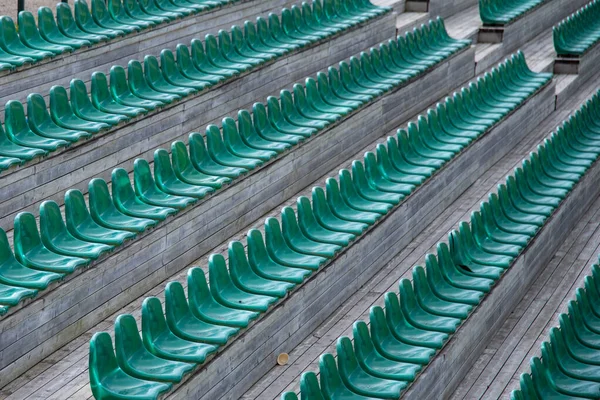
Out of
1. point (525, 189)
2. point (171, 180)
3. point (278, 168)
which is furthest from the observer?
point (525, 189)

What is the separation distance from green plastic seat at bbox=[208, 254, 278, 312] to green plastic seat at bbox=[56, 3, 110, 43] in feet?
6.18

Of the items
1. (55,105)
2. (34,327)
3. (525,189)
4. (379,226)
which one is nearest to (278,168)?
(379,226)

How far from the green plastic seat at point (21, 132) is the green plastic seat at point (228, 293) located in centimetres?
89

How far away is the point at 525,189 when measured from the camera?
4.93m

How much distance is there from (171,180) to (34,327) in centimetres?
112

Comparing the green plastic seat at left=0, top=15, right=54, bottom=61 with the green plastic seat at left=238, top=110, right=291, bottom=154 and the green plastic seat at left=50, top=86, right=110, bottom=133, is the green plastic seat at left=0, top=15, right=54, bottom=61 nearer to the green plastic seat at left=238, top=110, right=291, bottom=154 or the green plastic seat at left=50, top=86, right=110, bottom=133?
the green plastic seat at left=50, top=86, right=110, bottom=133

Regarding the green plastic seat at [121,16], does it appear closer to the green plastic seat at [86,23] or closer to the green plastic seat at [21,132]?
the green plastic seat at [86,23]

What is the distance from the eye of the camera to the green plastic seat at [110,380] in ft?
8.63

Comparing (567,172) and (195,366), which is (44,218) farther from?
(567,172)

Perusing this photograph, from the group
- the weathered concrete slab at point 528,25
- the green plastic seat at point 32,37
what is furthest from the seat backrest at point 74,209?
the weathered concrete slab at point 528,25

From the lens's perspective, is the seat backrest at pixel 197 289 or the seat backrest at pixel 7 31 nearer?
the seat backrest at pixel 197 289

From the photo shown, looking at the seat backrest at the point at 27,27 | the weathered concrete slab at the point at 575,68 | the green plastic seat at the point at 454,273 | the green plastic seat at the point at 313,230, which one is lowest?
the weathered concrete slab at the point at 575,68

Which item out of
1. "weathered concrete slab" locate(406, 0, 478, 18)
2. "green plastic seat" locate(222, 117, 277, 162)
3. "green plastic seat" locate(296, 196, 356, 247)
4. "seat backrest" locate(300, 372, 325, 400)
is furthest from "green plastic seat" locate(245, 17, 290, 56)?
"seat backrest" locate(300, 372, 325, 400)

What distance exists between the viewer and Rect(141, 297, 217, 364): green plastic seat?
114 inches
